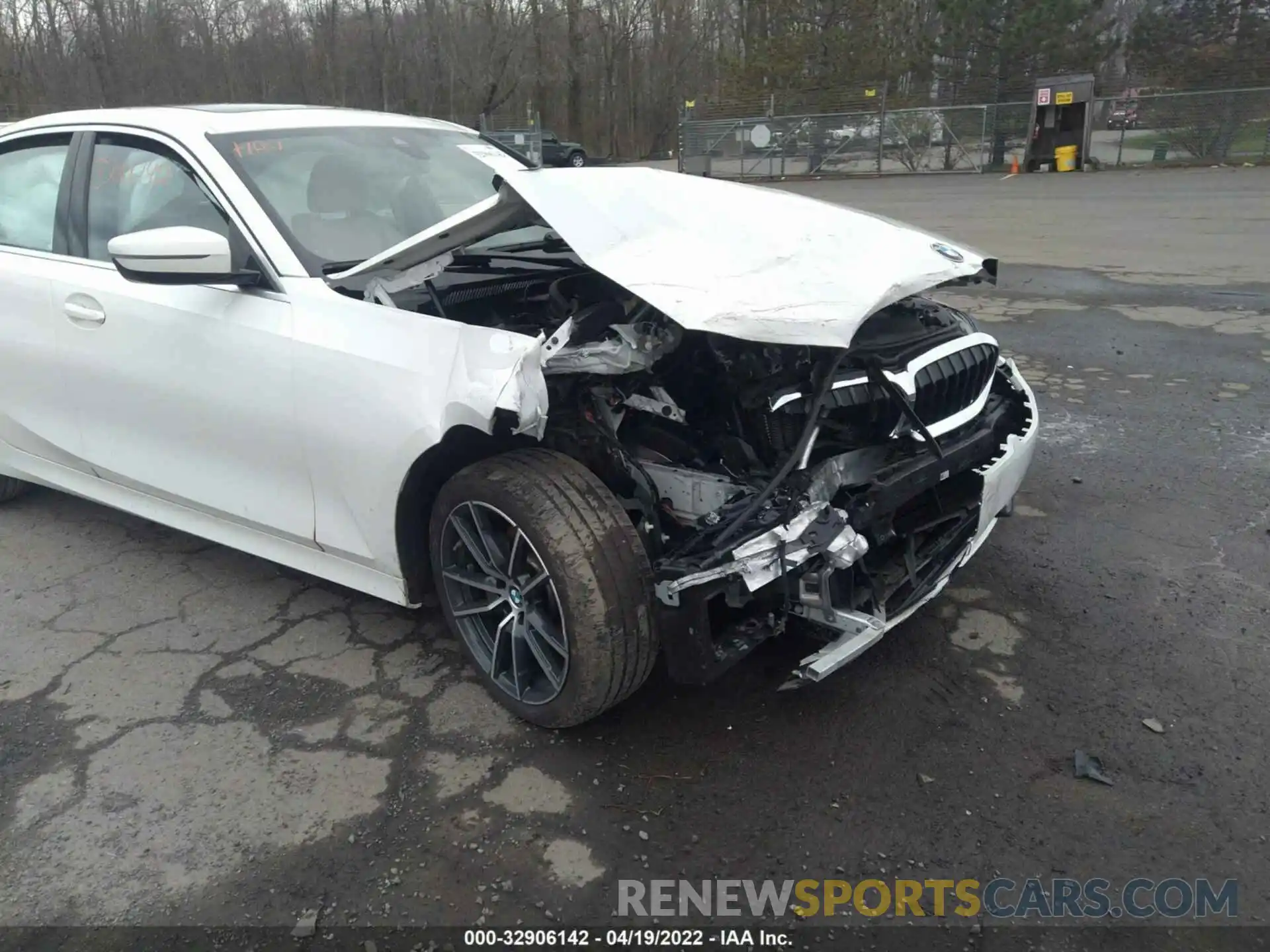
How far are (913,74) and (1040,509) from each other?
2616 cm

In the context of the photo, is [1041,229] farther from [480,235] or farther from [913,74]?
[913,74]

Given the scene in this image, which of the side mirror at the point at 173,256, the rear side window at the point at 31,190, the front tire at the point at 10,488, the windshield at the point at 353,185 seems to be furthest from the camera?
the front tire at the point at 10,488

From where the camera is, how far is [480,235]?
282 centimetres

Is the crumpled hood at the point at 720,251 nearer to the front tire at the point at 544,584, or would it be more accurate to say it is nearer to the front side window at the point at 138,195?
the front tire at the point at 544,584

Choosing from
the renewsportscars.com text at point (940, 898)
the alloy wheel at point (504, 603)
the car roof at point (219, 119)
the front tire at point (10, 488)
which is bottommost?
the renewsportscars.com text at point (940, 898)

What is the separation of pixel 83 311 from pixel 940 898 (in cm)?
348

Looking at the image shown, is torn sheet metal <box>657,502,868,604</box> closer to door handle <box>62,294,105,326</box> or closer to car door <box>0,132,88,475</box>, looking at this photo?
door handle <box>62,294,105,326</box>

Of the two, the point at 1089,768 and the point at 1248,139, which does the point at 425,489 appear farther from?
the point at 1248,139

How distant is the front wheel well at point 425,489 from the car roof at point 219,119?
1.57m

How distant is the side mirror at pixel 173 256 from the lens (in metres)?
2.82

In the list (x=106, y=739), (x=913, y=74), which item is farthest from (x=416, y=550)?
(x=913, y=74)

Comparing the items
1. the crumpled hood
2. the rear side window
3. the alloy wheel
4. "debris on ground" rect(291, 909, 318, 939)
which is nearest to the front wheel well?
the alloy wheel

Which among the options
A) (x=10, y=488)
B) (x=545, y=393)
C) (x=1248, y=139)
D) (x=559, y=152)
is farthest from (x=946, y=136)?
(x=545, y=393)

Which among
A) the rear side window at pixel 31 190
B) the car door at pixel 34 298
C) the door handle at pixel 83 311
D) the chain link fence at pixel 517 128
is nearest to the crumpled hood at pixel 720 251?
the door handle at pixel 83 311
